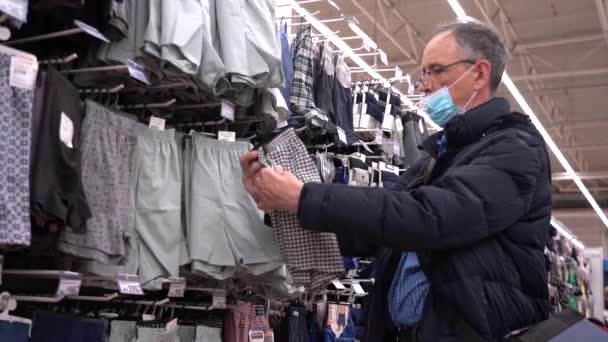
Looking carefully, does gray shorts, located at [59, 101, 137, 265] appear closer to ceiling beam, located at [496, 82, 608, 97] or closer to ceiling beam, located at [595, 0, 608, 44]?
ceiling beam, located at [595, 0, 608, 44]

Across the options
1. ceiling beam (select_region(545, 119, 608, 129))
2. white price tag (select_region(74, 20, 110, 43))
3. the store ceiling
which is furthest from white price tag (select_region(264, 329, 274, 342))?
ceiling beam (select_region(545, 119, 608, 129))

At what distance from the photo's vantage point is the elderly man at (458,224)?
1864 millimetres

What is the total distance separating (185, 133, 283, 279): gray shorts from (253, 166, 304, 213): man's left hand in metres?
1.21

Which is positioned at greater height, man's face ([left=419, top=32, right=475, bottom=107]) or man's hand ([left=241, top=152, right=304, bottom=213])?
man's face ([left=419, top=32, right=475, bottom=107])

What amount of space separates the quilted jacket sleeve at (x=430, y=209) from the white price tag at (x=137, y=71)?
1.26 meters

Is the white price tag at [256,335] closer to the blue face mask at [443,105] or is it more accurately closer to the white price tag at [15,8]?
the blue face mask at [443,105]

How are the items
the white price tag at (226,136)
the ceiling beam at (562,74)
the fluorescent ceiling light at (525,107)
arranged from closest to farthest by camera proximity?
1. the white price tag at (226,136)
2. the fluorescent ceiling light at (525,107)
3. the ceiling beam at (562,74)

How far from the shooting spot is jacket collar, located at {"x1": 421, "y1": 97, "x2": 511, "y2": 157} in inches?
82.5

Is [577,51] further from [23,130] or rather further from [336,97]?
[23,130]

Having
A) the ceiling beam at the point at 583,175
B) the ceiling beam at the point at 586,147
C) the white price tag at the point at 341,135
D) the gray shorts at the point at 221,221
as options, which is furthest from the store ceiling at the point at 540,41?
the gray shorts at the point at 221,221

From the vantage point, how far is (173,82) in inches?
127

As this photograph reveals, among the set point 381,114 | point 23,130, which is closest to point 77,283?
point 23,130

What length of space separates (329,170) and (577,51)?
9305 millimetres

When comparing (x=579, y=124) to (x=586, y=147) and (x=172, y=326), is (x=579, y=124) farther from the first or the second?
(x=172, y=326)
